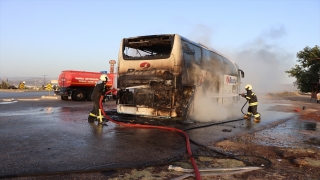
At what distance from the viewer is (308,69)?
36.1m

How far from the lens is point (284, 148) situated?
19.7ft

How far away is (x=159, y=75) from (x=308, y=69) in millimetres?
32976

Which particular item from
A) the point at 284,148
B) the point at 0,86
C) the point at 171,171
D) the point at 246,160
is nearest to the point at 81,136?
the point at 171,171

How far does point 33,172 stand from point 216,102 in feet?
33.4

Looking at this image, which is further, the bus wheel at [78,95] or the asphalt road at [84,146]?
the bus wheel at [78,95]

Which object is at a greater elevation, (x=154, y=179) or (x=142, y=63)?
(x=142, y=63)

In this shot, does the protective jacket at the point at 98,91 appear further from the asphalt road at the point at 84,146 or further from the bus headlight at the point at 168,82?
the bus headlight at the point at 168,82

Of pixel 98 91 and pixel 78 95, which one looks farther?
pixel 78 95

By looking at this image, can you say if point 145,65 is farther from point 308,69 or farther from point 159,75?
point 308,69

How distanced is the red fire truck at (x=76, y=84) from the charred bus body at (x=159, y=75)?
39.6ft

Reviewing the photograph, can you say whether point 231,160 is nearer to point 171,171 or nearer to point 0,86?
point 171,171

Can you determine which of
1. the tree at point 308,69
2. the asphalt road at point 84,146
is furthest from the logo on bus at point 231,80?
the tree at point 308,69

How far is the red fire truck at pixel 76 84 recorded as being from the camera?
2126cm

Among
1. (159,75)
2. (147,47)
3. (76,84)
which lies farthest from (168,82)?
(76,84)
